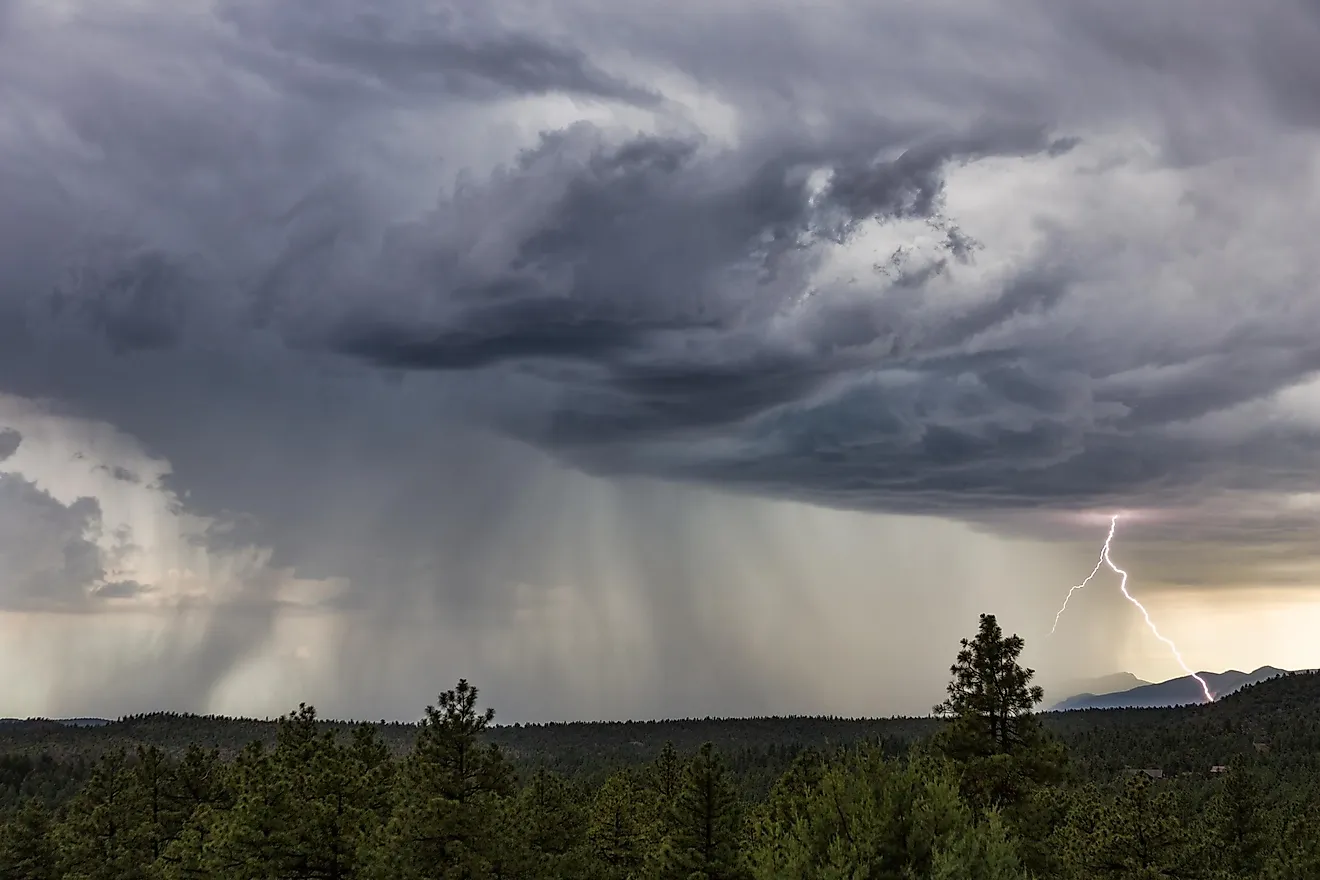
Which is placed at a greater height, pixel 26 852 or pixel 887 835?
pixel 887 835

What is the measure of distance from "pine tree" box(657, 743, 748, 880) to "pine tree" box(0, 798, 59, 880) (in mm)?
46134

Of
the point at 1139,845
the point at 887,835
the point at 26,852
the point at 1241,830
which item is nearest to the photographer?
the point at 887,835

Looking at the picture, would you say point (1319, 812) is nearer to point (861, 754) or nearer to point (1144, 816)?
point (1144, 816)

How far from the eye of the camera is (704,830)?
52.3 metres

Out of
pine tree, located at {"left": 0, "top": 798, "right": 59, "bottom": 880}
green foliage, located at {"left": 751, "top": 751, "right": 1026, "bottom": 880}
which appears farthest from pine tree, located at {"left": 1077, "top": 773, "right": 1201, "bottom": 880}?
pine tree, located at {"left": 0, "top": 798, "right": 59, "bottom": 880}

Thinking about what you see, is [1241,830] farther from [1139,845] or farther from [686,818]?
[686,818]

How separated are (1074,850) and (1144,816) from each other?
3.82m

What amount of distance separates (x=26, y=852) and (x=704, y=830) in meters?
50.7

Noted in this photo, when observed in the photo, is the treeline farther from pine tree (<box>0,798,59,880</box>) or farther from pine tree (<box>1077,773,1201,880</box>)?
pine tree (<box>0,798,59,880</box>)

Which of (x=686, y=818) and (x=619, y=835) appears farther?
(x=619, y=835)

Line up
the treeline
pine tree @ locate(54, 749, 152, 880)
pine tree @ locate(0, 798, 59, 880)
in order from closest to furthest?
the treeline < pine tree @ locate(54, 749, 152, 880) < pine tree @ locate(0, 798, 59, 880)

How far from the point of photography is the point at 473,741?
47.2 metres

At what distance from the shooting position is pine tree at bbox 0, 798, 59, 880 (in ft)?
233

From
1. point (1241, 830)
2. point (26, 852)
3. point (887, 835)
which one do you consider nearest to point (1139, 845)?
point (887, 835)
